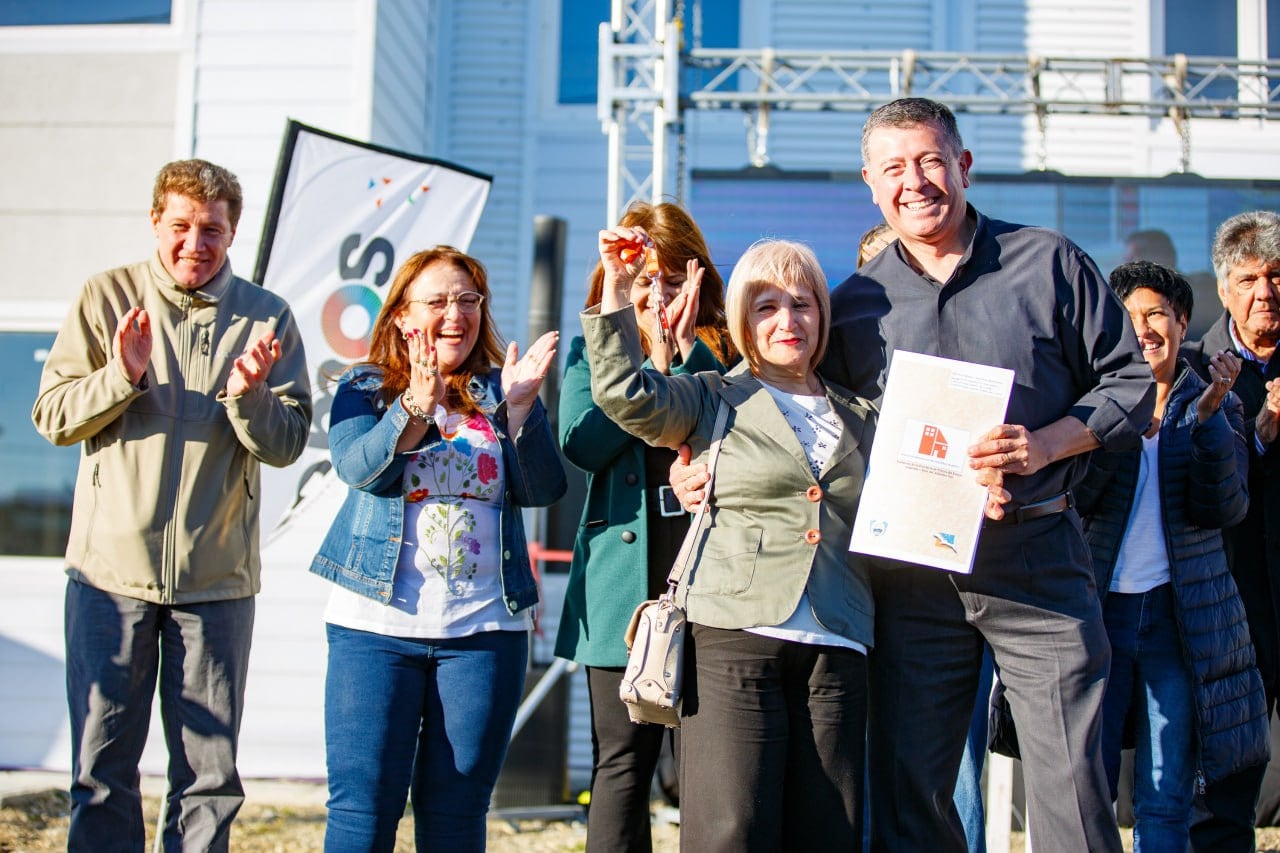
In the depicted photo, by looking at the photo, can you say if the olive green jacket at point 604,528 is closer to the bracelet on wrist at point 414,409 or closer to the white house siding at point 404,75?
the bracelet on wrist at point 414,409

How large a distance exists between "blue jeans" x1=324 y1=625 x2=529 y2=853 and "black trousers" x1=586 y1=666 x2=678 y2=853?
24cm

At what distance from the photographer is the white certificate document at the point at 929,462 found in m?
2.28

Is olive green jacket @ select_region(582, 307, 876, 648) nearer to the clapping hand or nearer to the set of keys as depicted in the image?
the set of keys

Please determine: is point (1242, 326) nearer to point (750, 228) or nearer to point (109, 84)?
point (750, 228)

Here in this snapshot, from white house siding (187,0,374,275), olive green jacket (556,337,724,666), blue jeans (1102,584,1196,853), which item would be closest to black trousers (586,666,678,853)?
olive green jacket (556,337,724,666)

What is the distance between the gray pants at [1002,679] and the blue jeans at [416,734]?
0.92 m

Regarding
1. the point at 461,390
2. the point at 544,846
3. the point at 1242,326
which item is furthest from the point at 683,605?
the point at 544,846

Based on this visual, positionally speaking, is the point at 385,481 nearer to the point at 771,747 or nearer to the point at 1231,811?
the point at 771,747

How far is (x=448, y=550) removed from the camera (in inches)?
109

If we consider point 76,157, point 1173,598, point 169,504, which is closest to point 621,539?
point 169,504

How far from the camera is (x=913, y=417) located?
2.33 m

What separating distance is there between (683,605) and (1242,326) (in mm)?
2086

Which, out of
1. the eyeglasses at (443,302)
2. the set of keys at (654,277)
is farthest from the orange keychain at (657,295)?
the eyeglasses at (443,302)

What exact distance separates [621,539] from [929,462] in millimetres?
852
